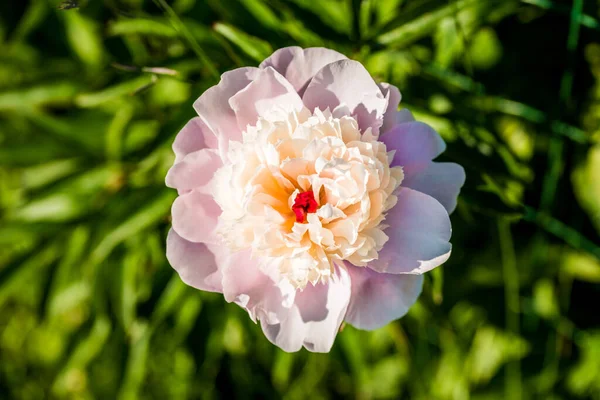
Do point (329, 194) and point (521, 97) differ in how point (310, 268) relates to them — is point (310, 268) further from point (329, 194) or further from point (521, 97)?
point (521, 97)

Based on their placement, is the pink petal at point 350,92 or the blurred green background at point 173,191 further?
the blurred green background at point 173,191

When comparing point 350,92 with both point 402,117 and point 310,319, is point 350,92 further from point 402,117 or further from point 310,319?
point 310,319

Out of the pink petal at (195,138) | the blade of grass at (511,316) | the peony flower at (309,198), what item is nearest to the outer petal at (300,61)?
the peony flower at (309,198)

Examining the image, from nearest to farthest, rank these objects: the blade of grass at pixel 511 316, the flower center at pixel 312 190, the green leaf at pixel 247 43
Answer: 1. the flower center at pixel 312 190
2. the green leaf at pixel 247 43
3. the blade of grass at pixel 511 316

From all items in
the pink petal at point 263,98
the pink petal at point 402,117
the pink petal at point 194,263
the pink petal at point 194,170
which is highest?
the pink petal at point 263,98

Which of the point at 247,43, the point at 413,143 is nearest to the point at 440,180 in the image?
the point at 413,143

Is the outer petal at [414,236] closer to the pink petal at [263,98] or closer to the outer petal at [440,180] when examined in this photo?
the outer petal at [440,180]

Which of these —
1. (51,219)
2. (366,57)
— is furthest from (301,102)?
(51,219)
